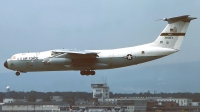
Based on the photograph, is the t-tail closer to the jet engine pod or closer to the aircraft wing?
the aircraft wing

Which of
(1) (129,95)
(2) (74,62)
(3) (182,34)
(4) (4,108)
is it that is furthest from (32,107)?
(1) (129,95)

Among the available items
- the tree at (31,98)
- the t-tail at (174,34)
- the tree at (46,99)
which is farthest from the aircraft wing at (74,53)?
the tree at (46,99)

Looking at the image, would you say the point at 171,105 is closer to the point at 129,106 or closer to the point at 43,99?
the point at 129,106

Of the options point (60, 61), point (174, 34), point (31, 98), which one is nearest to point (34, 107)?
point (60, 61)

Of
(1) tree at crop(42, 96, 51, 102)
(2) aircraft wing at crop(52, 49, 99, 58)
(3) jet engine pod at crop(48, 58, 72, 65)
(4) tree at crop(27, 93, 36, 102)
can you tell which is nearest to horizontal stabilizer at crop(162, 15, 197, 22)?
(2) aircraft wing at crop(52, 49, 99, 58)

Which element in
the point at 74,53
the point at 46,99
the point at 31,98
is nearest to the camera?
the point at 74,53

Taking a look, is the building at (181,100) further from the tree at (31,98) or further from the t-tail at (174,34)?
the tree at (31,98)

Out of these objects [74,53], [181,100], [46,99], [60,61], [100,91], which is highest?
[74,53]

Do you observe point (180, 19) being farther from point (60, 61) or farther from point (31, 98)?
point (31, 98)

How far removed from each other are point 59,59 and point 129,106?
11.8m

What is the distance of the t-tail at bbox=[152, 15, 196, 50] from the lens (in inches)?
2227

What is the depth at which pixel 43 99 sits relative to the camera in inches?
2712

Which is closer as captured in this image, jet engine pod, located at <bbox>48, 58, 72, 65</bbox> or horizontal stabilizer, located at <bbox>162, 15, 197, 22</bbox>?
horizontal stabilizer, located at <bbox>162, 15, 197, 22</bbox>

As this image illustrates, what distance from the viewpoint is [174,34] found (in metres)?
57.0
